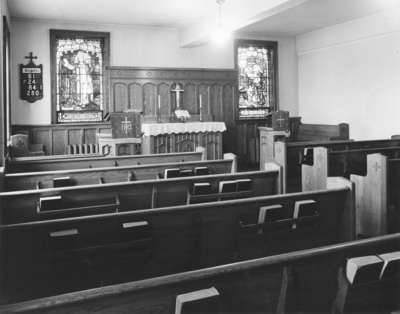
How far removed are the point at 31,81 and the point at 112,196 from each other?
6.51 m

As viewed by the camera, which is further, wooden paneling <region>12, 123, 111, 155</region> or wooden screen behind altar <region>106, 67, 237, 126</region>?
wooden screen behind altar <region>106, 67, 237, 126</region>

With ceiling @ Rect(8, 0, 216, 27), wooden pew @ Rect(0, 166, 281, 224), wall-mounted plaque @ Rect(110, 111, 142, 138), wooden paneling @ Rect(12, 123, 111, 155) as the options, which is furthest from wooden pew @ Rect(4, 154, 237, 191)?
wooden paneling @ Rect(12, 123, 111, 155)

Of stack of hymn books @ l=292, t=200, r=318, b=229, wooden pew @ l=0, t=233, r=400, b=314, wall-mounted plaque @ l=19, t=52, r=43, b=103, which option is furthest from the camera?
wall-mounted plaque @ l=19, t=52, r=43, b=103

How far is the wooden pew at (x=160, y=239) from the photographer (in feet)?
8.14

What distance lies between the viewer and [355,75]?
983 cm

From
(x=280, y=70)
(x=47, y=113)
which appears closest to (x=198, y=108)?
(x=280, y=70)

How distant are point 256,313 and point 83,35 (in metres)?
8.65

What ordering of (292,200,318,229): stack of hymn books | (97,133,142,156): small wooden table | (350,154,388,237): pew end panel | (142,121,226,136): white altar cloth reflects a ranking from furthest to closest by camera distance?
1. (142,121,226,136): white altar cloth
2. (97,133,142,156): small wooden table
3. (350,154,388,237): pew end panel
4. (292,200,318,229): stack of hymn books

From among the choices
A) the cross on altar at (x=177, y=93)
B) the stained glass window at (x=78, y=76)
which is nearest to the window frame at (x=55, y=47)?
the stained glass window at (x=78, y=76)

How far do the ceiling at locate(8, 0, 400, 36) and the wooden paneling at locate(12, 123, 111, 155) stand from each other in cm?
222

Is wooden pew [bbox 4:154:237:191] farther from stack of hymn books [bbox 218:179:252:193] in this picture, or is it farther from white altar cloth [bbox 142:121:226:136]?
white altar cloth [bbox 142:121:226:136]

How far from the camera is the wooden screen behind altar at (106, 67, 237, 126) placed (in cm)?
991

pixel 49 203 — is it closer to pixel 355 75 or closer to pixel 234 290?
pixel 234 290

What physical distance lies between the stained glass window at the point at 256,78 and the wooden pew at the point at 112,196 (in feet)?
23.3
